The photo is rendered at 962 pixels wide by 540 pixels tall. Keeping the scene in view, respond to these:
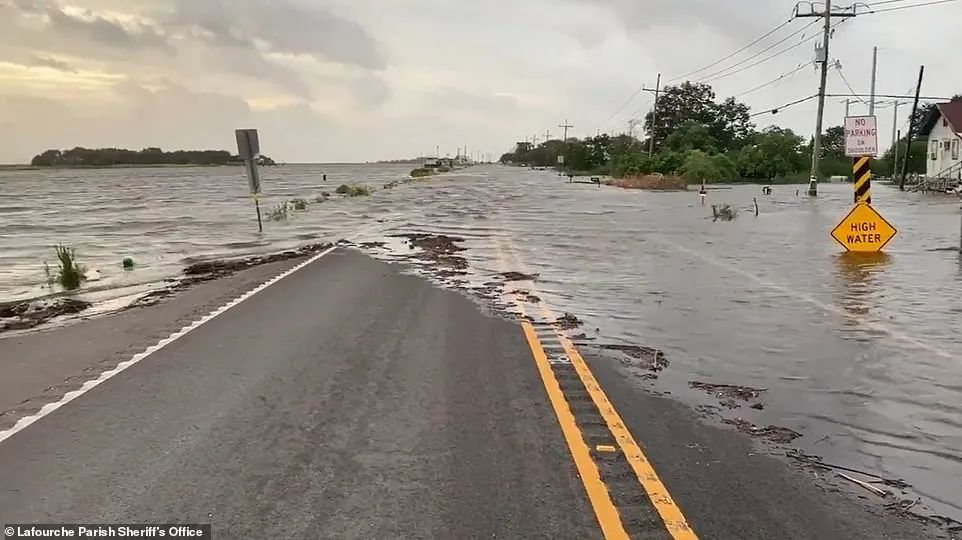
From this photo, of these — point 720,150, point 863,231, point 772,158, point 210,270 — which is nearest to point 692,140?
point 720,150

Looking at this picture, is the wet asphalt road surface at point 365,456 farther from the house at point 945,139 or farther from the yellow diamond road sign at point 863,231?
the house at point 945,139

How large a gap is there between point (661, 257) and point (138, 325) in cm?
1050

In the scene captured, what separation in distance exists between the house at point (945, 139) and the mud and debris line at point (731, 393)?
52.9 m

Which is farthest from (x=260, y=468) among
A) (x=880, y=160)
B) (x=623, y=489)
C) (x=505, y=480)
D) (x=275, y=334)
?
(x=880, y=160)

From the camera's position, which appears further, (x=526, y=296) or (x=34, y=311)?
(x=526, y=296)

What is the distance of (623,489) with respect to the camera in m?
4.40

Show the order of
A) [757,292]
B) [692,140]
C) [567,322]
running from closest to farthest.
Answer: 1. [567,322]
2. [757,292]
3. [692,140]

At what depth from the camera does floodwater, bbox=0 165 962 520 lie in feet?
19.1

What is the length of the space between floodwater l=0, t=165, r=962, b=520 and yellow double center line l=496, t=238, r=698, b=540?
0.82 metres

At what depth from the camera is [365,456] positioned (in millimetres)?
4934

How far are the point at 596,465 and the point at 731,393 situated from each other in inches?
87.2

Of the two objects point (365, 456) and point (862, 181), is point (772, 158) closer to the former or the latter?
point (862, 181)

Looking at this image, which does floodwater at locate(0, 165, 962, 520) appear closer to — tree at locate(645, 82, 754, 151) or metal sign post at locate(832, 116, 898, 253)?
metal sign post at locate(832, 116, 898, 253)

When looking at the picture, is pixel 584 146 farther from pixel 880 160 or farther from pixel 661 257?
pixel 661 257
